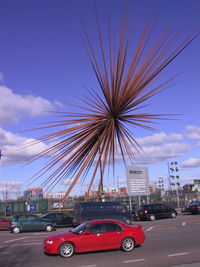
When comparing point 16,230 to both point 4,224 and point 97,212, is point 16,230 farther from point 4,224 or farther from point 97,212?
point 97,212

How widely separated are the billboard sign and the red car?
84.0 ft

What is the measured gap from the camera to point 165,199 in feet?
160

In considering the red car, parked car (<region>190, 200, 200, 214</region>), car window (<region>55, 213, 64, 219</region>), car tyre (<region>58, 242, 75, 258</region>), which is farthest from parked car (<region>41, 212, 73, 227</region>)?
parked car (<region>190, 200, 200, 214</region>)

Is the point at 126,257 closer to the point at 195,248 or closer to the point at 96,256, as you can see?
the point at 96,256

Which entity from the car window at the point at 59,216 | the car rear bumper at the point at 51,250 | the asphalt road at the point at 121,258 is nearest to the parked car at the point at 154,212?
the car window at the point at 59,216

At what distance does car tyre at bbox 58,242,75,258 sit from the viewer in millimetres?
9613

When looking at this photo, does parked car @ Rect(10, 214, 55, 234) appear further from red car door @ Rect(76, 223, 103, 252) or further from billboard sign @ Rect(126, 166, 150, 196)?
billboard sign @ Rect(126, 166, 150, 196)

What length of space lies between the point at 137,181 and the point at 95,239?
27.6m

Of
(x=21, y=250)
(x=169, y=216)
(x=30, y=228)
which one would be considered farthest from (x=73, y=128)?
(x=169, y=216)

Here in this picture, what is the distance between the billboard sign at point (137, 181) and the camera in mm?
36253

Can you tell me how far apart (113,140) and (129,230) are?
8.67 meters

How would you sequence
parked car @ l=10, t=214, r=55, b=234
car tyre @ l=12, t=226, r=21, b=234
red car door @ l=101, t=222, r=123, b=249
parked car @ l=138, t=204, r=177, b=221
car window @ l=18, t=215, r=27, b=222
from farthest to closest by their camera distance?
parked car @ l=138, t=204, r=177, b=221 < car window @ l=18, t=215, r=27, b=222 < parked car @ l=10, t=214, r=55, b=234 < car tyre @ l=12, t=226, r=21, b=234 < red car door @ l=101, t=222, r=123, b=249

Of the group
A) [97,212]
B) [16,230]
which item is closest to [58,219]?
[97,212]

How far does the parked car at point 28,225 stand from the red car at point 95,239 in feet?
Answer: 36.8
